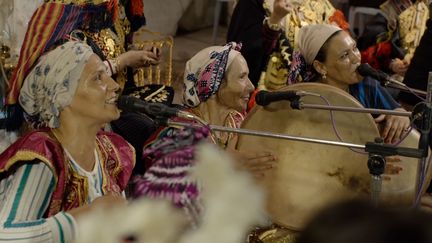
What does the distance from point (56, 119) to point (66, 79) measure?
0.12m

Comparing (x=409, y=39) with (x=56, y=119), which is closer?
(x=56, y=119)

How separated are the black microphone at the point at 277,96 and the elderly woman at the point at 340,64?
650 mm

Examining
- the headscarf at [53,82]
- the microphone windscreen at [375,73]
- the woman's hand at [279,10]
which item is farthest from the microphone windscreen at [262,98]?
the woman's hand at [279,10]

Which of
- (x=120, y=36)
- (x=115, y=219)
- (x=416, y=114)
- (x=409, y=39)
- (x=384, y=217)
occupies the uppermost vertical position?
(x=384, y=217)

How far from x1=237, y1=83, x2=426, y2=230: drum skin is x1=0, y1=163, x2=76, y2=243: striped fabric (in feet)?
2.59

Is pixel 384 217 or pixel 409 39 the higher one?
pixel 384 217

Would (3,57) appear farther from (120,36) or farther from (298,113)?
(298,113)

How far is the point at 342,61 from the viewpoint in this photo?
118 inches

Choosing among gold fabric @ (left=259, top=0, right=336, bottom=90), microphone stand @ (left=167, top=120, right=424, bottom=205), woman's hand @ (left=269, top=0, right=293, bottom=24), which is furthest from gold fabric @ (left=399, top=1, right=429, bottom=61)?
microphone stand @ (left=167, top=120, right=424, bottom=205)

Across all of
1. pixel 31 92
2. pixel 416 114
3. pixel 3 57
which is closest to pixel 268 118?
pixel 416 114

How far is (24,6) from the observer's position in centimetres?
306

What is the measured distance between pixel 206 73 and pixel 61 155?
2.70 feet

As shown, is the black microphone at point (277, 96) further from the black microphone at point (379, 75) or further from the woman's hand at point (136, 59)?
the woman's hand at point (136, 59)

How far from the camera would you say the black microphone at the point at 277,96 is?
88.9 inches
